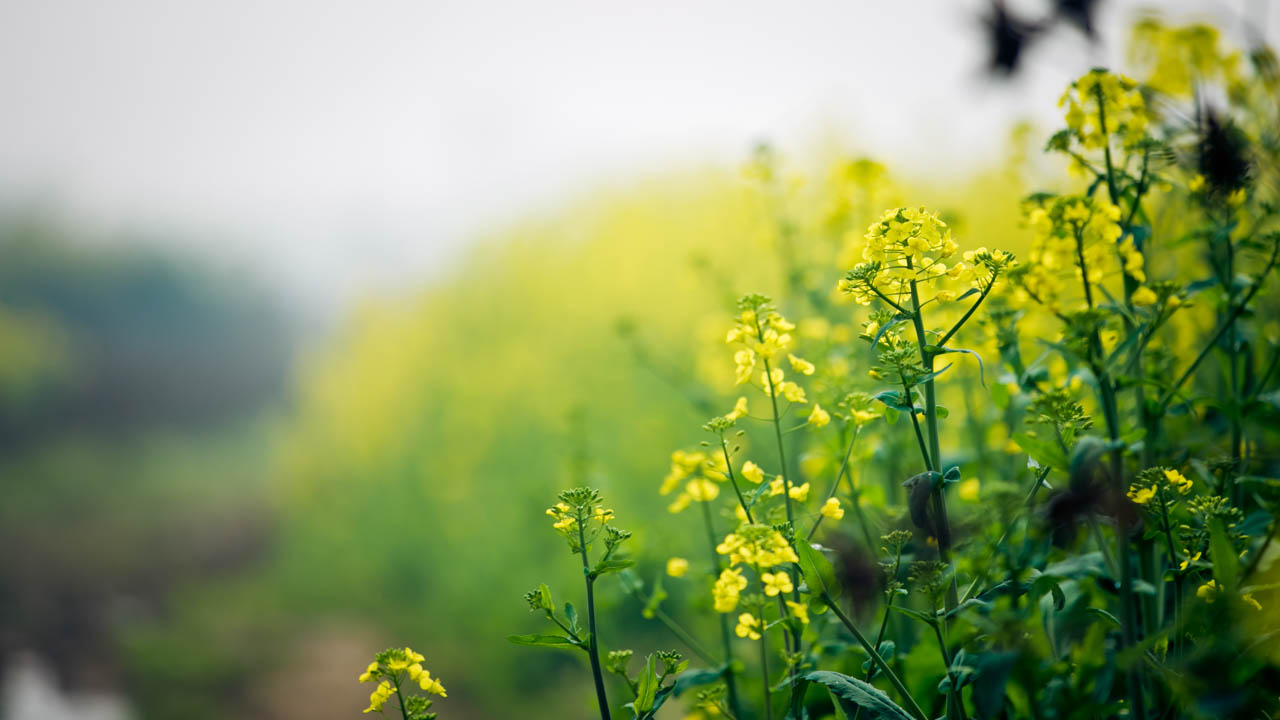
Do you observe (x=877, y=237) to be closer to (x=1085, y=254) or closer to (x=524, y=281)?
(x=1085, y=254)

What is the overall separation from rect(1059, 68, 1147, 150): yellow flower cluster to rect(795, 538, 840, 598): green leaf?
2.04 ft

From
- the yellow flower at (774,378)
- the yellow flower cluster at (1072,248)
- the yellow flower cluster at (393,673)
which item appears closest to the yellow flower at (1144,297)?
the yellow flower cluster at (1072,248)

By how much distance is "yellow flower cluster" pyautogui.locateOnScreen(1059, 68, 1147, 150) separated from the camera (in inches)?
36.0

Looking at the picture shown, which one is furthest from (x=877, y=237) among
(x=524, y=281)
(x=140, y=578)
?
(x=140, y=578)

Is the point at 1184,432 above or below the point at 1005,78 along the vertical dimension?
below

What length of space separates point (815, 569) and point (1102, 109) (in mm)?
679

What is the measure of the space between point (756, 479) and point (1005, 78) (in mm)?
652

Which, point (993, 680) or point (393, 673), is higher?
point (393, 673)

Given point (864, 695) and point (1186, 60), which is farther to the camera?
point (1186, 60)

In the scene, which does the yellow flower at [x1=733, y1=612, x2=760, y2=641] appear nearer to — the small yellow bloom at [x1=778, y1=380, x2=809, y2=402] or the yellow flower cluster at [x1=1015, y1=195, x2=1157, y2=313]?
the small yellow bloom at [x1=778, y1=380, x2=809, y2=402]

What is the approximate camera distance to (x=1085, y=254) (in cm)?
84

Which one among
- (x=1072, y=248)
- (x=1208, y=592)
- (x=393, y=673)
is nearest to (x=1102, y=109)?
(x=1072, y=248)

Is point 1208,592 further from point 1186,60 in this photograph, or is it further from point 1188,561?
point 1186,60

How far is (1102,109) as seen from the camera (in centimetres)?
91
